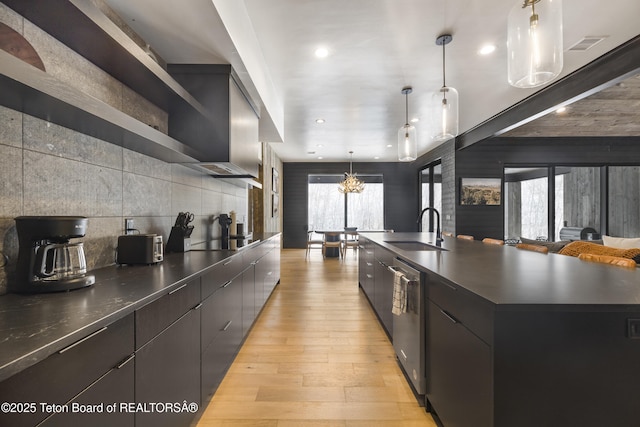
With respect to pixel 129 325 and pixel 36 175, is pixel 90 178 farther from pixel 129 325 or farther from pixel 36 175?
pixel 129 325

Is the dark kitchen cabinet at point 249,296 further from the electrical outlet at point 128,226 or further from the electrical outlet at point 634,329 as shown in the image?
the electrical outlet at point 634,329

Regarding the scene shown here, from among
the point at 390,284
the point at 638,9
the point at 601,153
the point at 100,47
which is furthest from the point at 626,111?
the point at 100,47

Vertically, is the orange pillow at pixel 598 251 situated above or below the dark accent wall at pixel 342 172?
below

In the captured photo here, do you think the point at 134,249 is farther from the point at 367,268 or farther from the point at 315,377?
the point at 367,268

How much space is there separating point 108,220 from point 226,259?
77 centimetres

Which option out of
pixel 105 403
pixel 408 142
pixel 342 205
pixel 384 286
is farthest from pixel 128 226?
pixel 342 205

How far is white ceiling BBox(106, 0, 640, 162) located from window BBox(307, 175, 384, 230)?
5.42 meters

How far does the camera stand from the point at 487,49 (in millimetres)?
3039

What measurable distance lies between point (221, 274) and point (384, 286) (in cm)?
157

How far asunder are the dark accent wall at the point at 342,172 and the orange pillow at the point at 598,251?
21.7 ft

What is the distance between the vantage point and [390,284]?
8.39 ft

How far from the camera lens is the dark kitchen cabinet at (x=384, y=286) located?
2590mm

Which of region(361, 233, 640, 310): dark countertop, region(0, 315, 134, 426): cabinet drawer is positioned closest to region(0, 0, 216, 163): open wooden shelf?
region(0, 315, 134, 426): cabinet drawer

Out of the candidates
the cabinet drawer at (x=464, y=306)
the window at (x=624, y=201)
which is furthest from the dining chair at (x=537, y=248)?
the window at (x=624, y=201)
